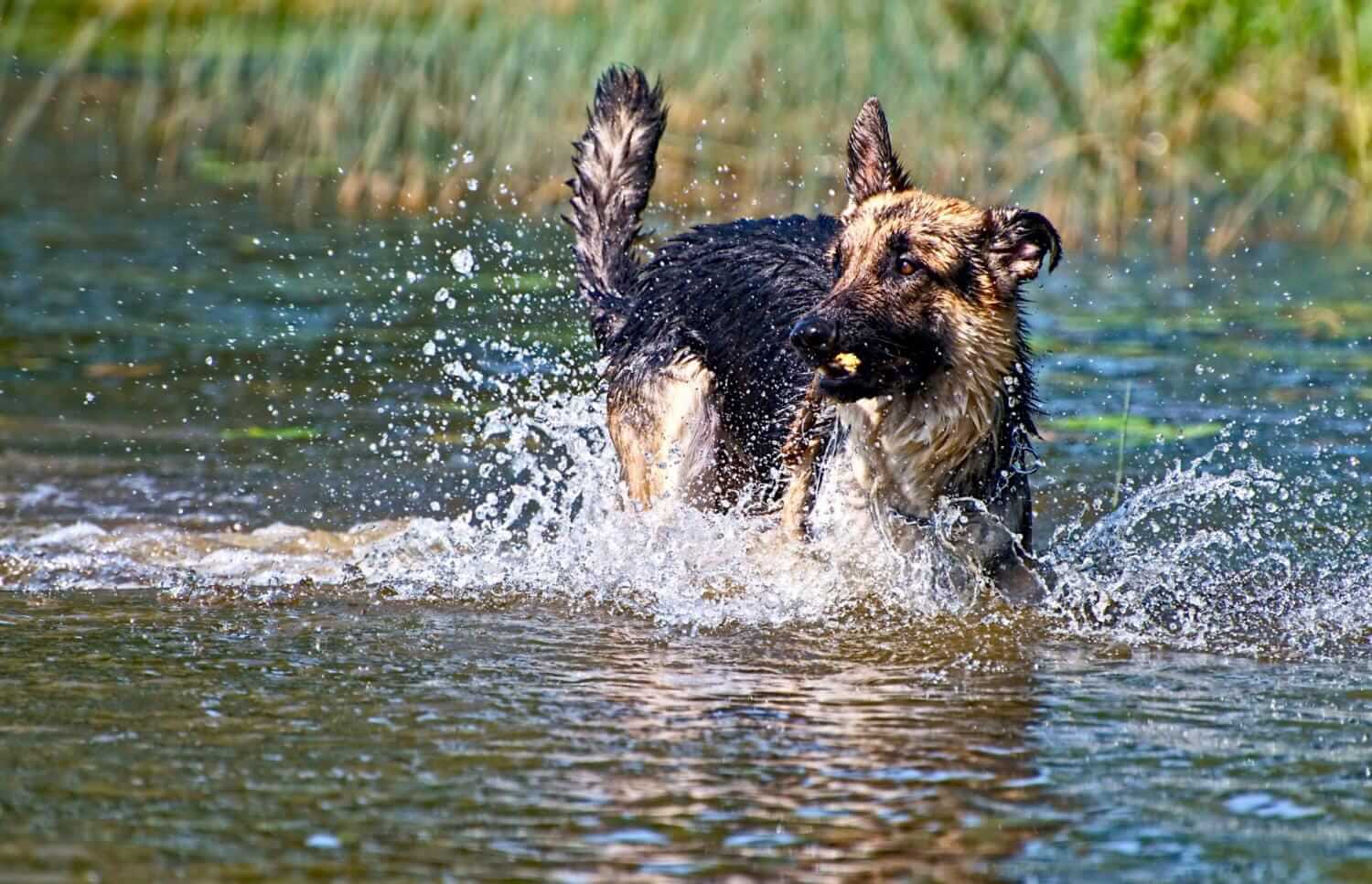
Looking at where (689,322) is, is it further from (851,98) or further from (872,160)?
(851,98)

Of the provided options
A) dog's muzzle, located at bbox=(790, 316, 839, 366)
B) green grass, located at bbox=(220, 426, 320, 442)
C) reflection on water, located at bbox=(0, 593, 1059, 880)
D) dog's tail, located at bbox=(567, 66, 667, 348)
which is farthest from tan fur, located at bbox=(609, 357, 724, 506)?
green grass, located at bbox=(220, 426, 320, 442)

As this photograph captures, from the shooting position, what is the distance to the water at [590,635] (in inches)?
150

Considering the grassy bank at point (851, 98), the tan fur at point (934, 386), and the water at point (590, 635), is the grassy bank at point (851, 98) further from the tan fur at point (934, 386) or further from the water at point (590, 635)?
the tan fur at point (934, 386)

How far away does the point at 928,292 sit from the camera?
5637 mm

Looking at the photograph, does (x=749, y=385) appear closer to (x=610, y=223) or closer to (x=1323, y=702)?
(x=610, y=223)

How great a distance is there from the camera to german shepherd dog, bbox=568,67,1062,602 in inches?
222

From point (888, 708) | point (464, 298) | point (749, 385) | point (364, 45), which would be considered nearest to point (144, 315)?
point (464, 298)

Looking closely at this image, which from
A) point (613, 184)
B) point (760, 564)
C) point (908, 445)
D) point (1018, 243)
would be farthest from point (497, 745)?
point (613, 184)

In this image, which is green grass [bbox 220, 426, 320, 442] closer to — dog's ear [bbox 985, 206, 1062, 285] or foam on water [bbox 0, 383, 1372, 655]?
foam on water [bbox 0, 383, 1372, 655]

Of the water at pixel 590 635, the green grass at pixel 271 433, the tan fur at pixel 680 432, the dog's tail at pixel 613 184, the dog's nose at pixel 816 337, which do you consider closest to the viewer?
the water at pixel 590 635

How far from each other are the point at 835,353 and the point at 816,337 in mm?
79

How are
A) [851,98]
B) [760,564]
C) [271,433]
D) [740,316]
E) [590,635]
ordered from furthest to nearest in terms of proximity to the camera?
[851,98]
[271,433]
[740,316]
[760,564]
[590,635]

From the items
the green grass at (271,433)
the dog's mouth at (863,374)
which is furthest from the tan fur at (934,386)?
the green grass at (271,433)

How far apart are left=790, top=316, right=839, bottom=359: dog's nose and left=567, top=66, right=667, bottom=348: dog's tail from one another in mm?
1613
